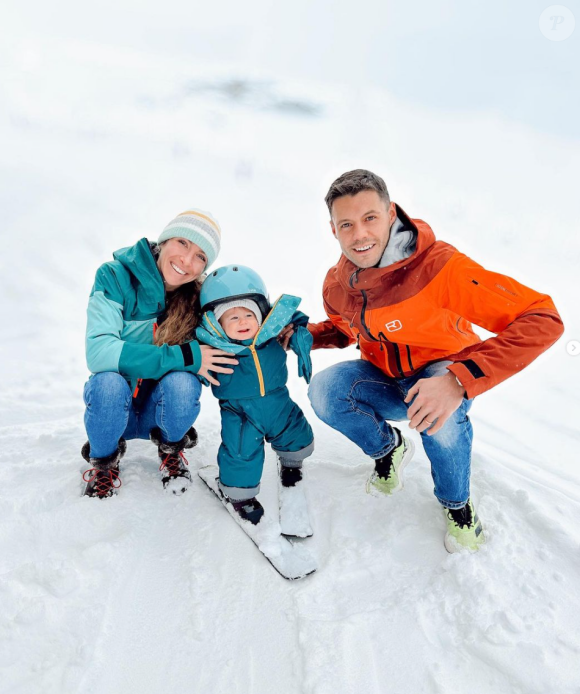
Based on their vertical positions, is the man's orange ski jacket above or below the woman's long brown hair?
above

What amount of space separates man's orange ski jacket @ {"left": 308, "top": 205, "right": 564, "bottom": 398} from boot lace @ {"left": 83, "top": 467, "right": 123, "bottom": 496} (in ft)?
4.25

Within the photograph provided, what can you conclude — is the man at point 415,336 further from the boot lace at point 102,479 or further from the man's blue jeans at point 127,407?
the boot lace at point 102,479

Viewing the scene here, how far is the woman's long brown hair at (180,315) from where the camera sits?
2174 millimetres

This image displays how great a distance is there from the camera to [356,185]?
1913 mm

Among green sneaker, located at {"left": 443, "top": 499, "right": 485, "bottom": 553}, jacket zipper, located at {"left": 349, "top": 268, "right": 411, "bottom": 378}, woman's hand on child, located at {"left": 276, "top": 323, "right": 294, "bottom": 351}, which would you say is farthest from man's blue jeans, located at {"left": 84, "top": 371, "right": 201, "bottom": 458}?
green sneaker, located at {"left": 443, "top": 499, "right": 485, "bottom": 553}

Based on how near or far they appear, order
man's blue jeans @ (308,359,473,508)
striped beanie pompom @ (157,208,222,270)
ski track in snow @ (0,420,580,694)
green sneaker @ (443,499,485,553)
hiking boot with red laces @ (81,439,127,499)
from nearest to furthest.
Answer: ski track in snow @ (0,420,580,694) → green sneaker @ (443,499,485,553) → hiking boot with red laces @ (81,439,127,499) → man's blue jeans @ (308,359,473,508) → striped beanie pompom @ (157,208,222,270)

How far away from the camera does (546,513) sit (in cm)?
192

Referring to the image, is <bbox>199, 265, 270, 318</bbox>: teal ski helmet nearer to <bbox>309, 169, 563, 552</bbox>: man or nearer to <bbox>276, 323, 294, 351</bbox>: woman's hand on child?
<bbox>276, 323, 294, 351</bbox>: woman's hand on child

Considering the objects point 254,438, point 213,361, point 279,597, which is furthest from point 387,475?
point 213,361

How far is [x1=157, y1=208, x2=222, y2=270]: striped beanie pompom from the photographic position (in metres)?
2.24

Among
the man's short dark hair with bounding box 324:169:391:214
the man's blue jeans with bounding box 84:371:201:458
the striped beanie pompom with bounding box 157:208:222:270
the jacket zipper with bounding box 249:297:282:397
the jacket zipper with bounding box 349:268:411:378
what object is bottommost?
the man's blue jeans with bounding box 84:371:201:458

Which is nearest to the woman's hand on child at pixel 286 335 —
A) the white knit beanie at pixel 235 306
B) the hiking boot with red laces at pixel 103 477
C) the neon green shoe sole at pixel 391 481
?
the white knit beanie at pixel 235 306

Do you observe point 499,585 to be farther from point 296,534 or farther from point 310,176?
point 310,176

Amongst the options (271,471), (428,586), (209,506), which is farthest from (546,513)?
(209,506)
